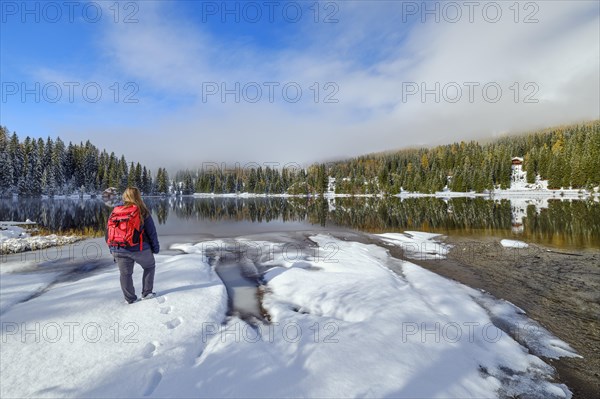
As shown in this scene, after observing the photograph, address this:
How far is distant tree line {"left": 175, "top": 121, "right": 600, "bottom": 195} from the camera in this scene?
293 feet

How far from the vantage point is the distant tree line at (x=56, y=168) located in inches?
3216

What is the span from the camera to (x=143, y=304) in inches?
278

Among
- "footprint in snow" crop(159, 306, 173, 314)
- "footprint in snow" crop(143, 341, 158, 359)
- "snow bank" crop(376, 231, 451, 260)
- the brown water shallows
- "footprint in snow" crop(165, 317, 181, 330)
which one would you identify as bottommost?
the brown water shallows

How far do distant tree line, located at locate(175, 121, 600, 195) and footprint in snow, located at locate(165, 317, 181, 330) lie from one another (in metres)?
109

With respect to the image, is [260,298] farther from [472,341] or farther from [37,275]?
[37,275]

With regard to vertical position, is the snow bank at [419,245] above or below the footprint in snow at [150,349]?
Result: below

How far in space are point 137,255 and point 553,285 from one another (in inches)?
541

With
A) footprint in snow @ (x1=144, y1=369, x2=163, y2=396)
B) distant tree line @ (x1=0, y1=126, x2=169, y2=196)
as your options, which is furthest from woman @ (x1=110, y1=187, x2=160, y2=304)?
distant tree line @ (x1=0, y1=126, x2=169, y2=196)

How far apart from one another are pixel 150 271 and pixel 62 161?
11141 centimetres

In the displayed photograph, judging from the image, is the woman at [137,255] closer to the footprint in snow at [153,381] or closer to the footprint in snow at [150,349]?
the footprint in snow at [150,349]

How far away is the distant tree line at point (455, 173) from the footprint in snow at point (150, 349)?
359 ft

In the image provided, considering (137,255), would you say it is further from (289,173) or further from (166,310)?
(289,173)

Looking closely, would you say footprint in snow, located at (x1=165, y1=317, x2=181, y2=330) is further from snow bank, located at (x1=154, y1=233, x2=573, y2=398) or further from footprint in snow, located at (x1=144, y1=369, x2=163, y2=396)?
footprint in snow, located at (x1=144, y1=369, x2=163, y2=396)

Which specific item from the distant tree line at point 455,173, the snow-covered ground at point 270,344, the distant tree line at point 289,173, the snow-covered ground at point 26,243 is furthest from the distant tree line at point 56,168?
the snow-covered ground at point 270,344
